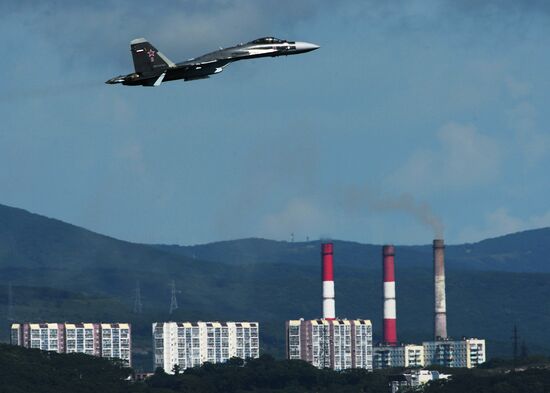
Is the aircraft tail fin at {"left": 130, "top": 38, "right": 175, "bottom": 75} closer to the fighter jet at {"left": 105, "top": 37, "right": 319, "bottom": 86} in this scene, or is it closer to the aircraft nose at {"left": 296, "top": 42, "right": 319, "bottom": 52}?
the fighter jet at {"left": 105, "top": 37, "right": 319, "bottom": 86}

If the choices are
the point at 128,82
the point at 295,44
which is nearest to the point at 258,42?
the point at 295,44

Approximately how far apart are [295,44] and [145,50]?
15362 millimetres

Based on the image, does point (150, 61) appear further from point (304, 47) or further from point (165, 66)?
point (304, 47)

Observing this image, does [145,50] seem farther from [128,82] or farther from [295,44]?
[295,44]

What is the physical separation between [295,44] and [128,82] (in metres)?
18.1

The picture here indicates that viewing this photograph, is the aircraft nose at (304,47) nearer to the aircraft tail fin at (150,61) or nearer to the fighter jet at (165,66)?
the fighter jet at (165,66)

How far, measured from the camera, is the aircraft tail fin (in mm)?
141000

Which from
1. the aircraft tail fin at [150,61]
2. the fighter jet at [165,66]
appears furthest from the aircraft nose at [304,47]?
the aircraft tail fin at [150,61]

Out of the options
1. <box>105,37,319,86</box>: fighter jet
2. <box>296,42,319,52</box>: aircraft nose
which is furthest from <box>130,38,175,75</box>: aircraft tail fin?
<box>296,42,319,52</box>: aircraft nose

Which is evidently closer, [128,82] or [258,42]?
[128,82]

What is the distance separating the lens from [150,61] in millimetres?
141500

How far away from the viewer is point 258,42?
149500 millimetres

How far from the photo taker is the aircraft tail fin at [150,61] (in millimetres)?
141000

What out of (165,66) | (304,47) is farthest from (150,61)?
(304,47)
